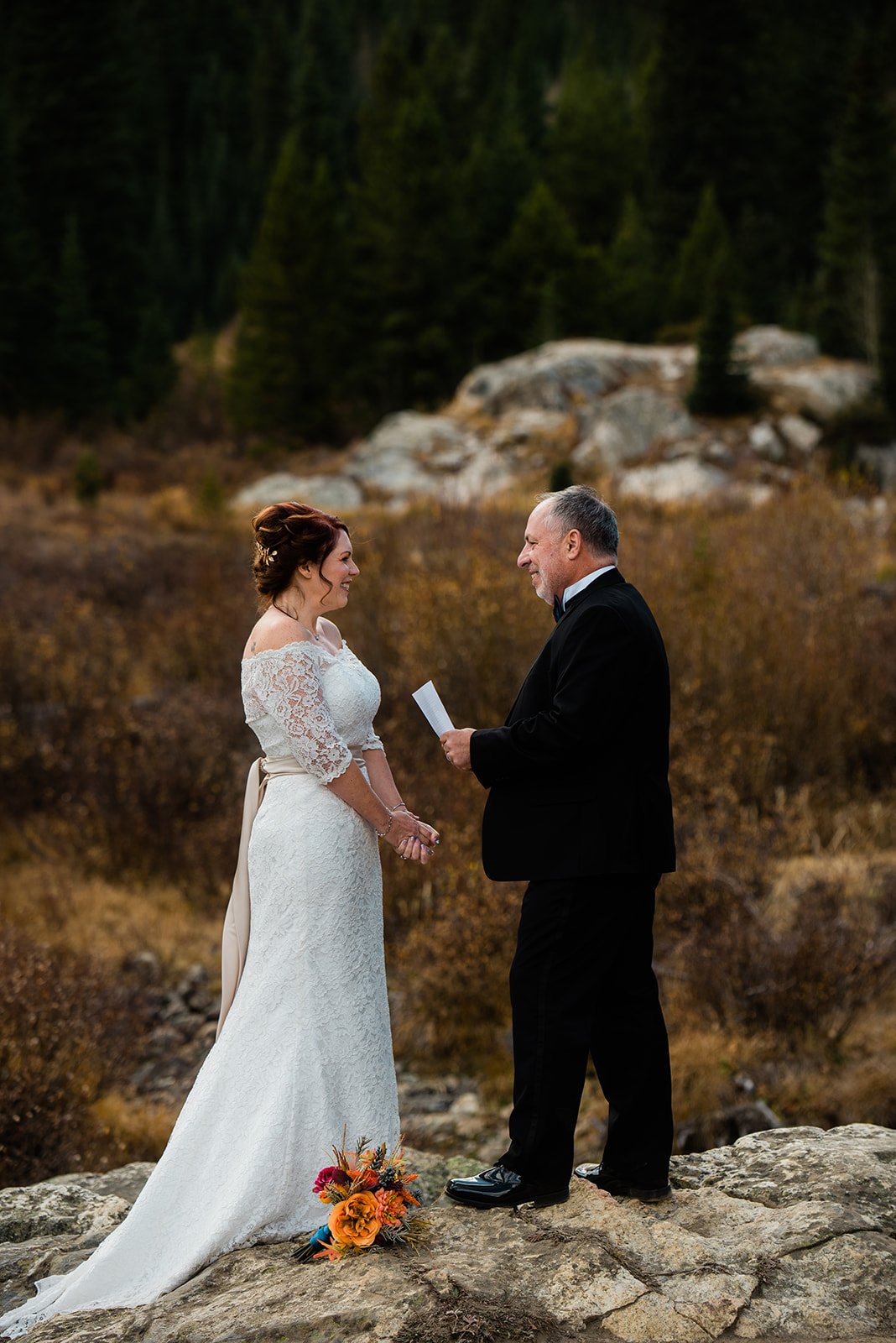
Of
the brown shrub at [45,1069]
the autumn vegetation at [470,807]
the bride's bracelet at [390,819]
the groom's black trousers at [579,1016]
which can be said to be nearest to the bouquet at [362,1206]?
the groom's black trousers at [579,1016]

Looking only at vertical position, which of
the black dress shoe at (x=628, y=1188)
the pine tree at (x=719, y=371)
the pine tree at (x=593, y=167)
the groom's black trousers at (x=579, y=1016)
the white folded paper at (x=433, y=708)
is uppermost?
the pine tree at (x=593, y=167)

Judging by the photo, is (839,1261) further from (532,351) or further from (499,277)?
(499,277)

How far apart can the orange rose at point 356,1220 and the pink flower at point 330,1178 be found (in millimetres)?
62

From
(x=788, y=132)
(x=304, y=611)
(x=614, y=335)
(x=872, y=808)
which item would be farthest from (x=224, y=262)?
(x=304, y=611)

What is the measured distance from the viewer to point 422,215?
3181cm

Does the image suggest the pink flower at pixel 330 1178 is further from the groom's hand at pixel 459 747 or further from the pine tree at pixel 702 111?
the pine tree at pixel 702 111

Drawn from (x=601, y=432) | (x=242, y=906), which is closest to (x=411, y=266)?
(x=601, y=432)

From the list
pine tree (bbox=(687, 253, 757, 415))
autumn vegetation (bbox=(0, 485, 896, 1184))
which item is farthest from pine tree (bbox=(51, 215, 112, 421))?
autumn vegetation (bbox=(0, 485, 896, 1184))

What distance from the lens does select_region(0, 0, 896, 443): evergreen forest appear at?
1247 inches

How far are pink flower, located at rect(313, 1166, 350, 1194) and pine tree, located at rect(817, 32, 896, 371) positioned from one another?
1159 inches

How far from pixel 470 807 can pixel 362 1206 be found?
5.01m

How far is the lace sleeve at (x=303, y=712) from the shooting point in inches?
140

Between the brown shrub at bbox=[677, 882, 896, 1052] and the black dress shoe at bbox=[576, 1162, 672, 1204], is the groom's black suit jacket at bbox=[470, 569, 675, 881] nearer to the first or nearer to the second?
the black dress shoe at bbox=[576, 1162, 672, 1204]

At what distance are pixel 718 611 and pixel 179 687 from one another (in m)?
4.95
